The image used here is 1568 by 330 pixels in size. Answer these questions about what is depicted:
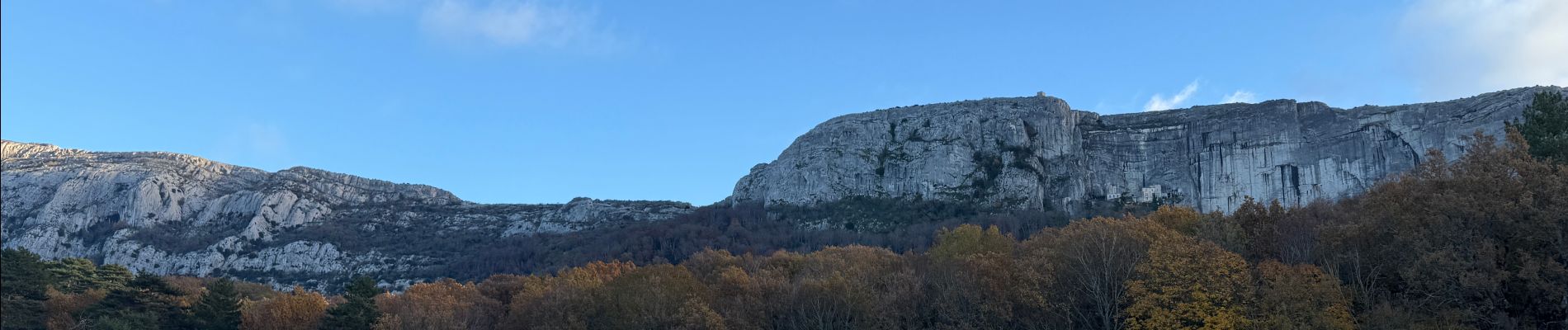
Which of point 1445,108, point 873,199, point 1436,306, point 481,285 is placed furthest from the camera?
point 873,199

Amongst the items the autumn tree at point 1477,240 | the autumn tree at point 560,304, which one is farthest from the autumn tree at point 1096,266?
the autumn tree at point 560,304

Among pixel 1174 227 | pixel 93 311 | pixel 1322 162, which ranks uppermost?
pixel 1322 162

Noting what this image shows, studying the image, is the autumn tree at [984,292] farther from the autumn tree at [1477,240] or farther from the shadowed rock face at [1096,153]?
the shadowed rock face at [1096,153]

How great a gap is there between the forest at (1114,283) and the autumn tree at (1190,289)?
0.35 ft

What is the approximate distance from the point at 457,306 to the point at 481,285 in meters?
18.2

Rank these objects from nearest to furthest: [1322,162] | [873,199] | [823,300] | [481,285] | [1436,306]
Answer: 1. [1436,306]
2. [823,300]
3. [481,285]
4. [1322,162]
5. [873,199]

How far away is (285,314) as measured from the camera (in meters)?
62.5

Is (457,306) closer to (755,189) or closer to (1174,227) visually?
(1174,227)

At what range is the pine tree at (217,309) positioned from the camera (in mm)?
61875

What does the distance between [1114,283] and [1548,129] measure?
21.7 metres

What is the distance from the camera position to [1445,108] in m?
114

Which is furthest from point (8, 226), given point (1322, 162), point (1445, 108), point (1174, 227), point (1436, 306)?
point (1445, 108)

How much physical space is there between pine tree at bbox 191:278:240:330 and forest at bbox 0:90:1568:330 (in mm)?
123

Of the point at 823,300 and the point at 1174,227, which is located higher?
the point at 1174,227
